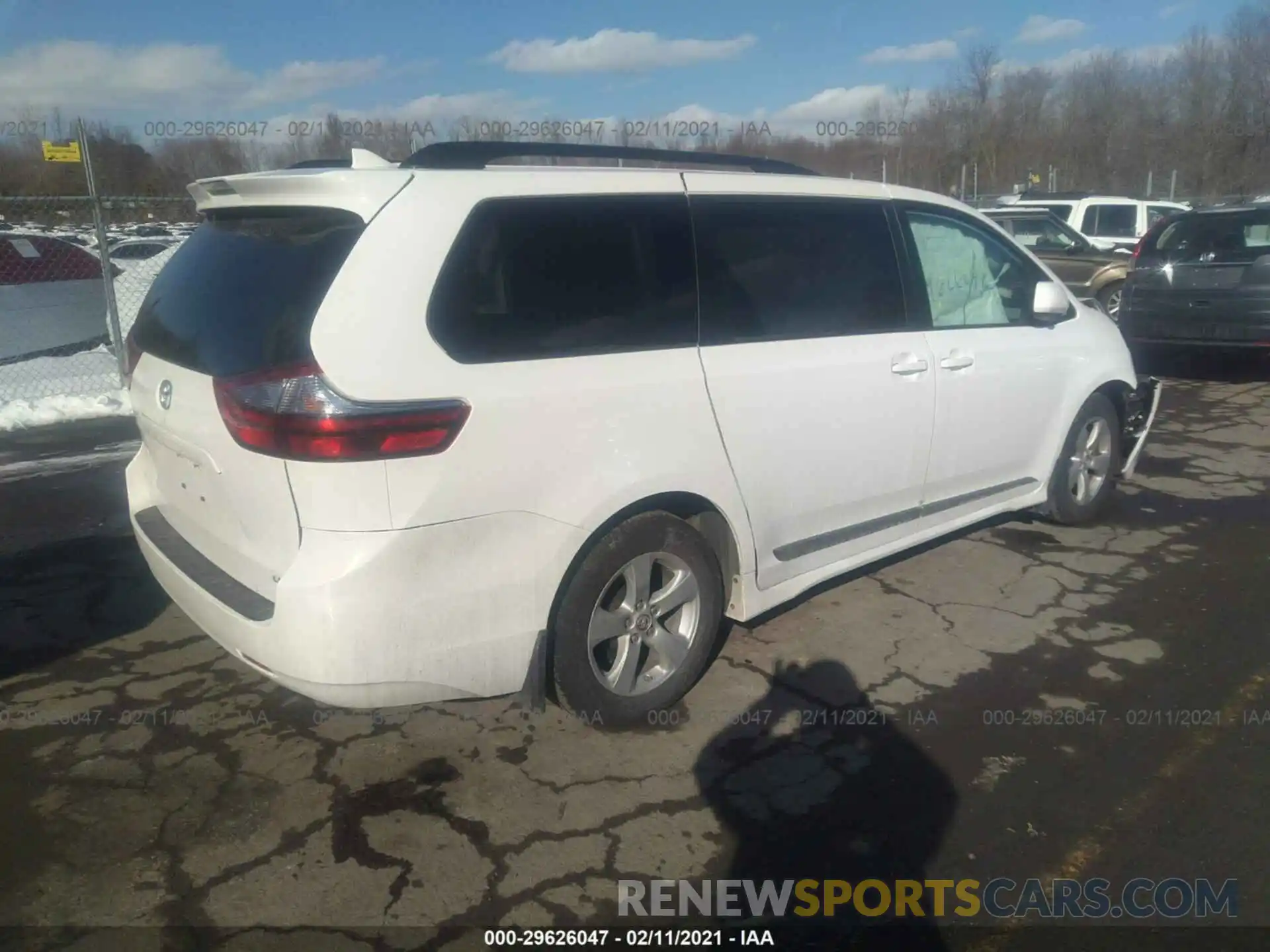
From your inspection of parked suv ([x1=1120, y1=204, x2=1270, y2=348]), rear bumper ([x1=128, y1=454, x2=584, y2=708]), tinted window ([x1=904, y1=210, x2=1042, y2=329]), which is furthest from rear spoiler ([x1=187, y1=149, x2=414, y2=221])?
parked suv ([x1=1120, y1=204, x2=1270, y2=348])

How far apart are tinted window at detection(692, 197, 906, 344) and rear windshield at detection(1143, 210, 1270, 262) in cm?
665

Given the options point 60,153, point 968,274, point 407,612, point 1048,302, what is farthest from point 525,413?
point 60,153

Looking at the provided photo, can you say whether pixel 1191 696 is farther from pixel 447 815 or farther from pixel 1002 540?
pixel 447 815

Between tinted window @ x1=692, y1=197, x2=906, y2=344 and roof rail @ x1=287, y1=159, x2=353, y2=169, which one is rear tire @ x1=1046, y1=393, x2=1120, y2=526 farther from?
roof rail @ x1=287, y1=159, x2=353, y2=169

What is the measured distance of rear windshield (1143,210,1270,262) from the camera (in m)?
8.82

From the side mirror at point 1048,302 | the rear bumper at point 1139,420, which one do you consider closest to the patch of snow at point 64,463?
the side mirror at point 1048,302

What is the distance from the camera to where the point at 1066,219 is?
544 inches

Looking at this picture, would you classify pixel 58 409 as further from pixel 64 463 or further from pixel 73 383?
pixel 64 463

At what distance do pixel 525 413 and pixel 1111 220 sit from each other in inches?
535

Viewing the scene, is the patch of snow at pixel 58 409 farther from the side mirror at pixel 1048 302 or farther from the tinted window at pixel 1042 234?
the tinted window at pixel 1042 234

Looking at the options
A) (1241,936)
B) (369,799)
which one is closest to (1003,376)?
(1241,936)

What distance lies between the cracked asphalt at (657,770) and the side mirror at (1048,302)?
1.29 metres

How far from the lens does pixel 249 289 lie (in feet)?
9.37

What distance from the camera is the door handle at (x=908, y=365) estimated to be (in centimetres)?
386
